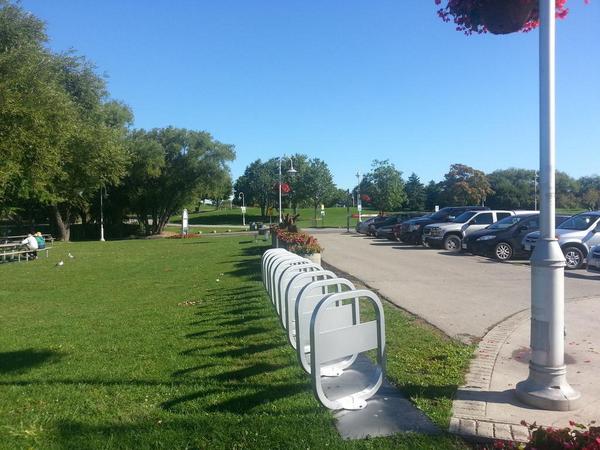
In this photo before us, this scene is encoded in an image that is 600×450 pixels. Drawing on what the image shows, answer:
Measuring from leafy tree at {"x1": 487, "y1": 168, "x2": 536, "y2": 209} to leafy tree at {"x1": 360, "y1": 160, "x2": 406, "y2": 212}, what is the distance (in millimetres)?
33628

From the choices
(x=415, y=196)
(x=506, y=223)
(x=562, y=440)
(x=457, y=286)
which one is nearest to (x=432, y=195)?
(x=415, y=196)

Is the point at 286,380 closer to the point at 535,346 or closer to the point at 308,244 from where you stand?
the point at 535,346

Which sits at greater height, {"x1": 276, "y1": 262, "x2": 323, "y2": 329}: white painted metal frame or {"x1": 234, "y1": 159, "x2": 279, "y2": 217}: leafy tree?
{"x1": 234, "y1": 159, "x2": 279, "y2": 217}: leafy tree

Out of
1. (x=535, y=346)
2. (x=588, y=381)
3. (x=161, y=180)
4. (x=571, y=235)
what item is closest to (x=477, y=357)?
(x=588, y=381)

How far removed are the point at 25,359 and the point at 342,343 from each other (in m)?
4.13

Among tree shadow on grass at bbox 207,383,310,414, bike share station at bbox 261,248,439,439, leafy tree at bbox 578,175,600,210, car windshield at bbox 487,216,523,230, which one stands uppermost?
leafy tree at bbox 578,175,600,210

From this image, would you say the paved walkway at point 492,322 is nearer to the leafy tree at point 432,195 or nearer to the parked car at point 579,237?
the parked car at point 579,237

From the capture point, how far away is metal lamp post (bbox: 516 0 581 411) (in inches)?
163

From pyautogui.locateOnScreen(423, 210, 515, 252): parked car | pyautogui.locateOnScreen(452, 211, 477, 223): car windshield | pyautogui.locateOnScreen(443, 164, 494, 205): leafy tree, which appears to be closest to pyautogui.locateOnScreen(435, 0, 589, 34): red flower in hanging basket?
pyautogui.locateOnScreen(423, 210, 515, 252): parked car

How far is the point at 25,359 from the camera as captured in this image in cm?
617

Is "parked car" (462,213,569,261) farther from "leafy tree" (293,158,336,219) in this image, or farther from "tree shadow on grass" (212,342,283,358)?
"leafy tree" (293,158,336,219)

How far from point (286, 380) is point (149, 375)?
Answer: 1.43 m

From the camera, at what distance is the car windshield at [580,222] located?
51.1 ft

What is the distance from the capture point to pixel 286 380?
4988 mm
